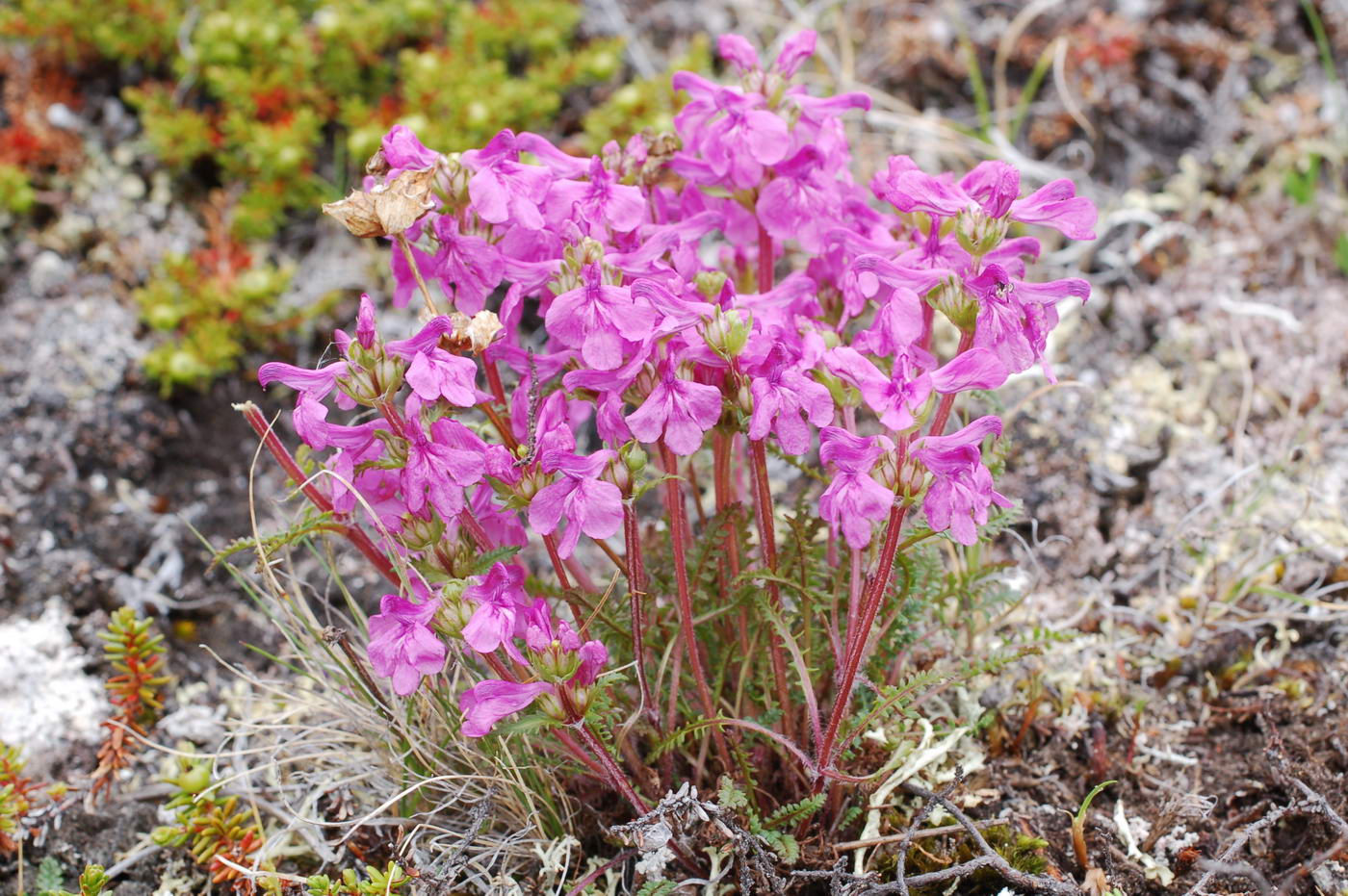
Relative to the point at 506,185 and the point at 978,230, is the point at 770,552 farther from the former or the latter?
the point at 506,185

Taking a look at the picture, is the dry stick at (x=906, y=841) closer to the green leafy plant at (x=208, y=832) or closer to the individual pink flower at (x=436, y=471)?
the individual pink flower at (x=436, y=471)

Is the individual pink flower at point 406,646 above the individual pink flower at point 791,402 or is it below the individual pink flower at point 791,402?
below

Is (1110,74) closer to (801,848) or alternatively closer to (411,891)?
(801,848)

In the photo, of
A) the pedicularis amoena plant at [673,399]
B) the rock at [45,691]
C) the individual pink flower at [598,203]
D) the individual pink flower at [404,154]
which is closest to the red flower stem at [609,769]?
the pedicularis amoena plant at [673,399]


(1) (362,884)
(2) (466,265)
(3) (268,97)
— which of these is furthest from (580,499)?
(3) (268,97)

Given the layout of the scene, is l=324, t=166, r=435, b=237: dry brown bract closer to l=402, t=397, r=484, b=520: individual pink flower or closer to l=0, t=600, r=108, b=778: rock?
l=402, t=397, r=484, b=520: individual pink flower
